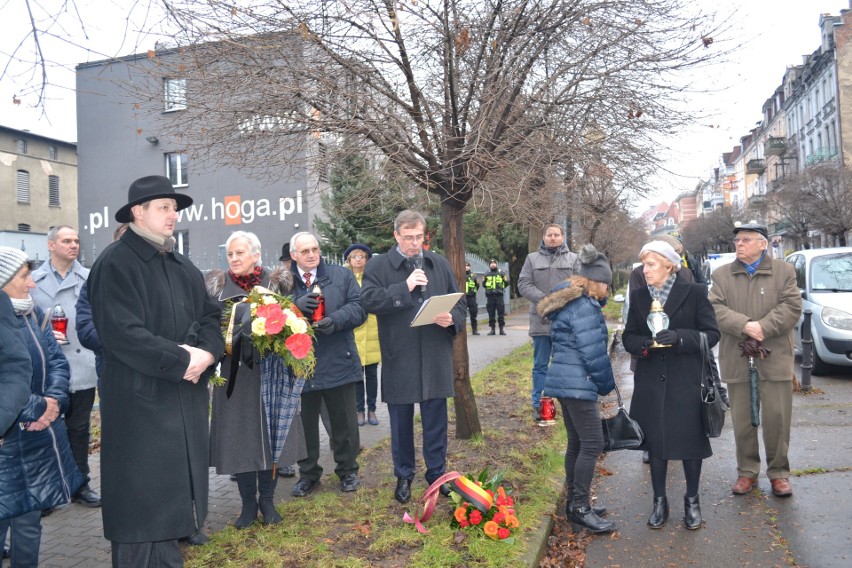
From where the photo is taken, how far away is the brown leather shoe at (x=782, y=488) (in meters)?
5.27

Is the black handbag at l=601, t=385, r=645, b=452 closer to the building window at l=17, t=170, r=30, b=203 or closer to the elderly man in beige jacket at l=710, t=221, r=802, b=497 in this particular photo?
the elderly man in beige jacket at l=710, t=221, r=802, b=497

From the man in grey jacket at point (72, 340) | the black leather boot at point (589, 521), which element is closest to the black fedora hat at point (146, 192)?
the man in grey jacket at point (72, 340)

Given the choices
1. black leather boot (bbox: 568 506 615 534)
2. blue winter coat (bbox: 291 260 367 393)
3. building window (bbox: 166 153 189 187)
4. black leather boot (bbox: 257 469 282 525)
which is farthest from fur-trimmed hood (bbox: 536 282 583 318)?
building window (bbox: 166 153 189 187)

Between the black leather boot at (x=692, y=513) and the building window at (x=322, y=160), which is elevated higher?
the building window at (x=322, y=160)

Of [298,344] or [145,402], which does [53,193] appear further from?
[145,402]

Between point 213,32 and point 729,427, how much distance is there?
6.48 meters

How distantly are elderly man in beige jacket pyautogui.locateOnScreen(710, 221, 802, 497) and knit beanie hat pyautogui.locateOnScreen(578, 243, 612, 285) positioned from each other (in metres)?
1.43

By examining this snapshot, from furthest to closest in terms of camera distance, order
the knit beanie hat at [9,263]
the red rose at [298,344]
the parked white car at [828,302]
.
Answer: the parked white car at [828,302]
the red rose at [298,344]
the knit beanie hat at [9,263]

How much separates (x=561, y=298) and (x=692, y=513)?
5.81 feet

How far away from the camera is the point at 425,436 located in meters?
5.23

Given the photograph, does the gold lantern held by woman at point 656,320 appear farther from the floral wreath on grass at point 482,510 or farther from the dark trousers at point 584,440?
the floral wreath on grass at point 482,510

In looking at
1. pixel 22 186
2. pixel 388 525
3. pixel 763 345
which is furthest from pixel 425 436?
pixel 22 186

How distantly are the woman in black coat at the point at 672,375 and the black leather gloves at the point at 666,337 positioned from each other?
0.12 feet

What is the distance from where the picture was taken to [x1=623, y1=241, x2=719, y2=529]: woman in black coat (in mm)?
4691
